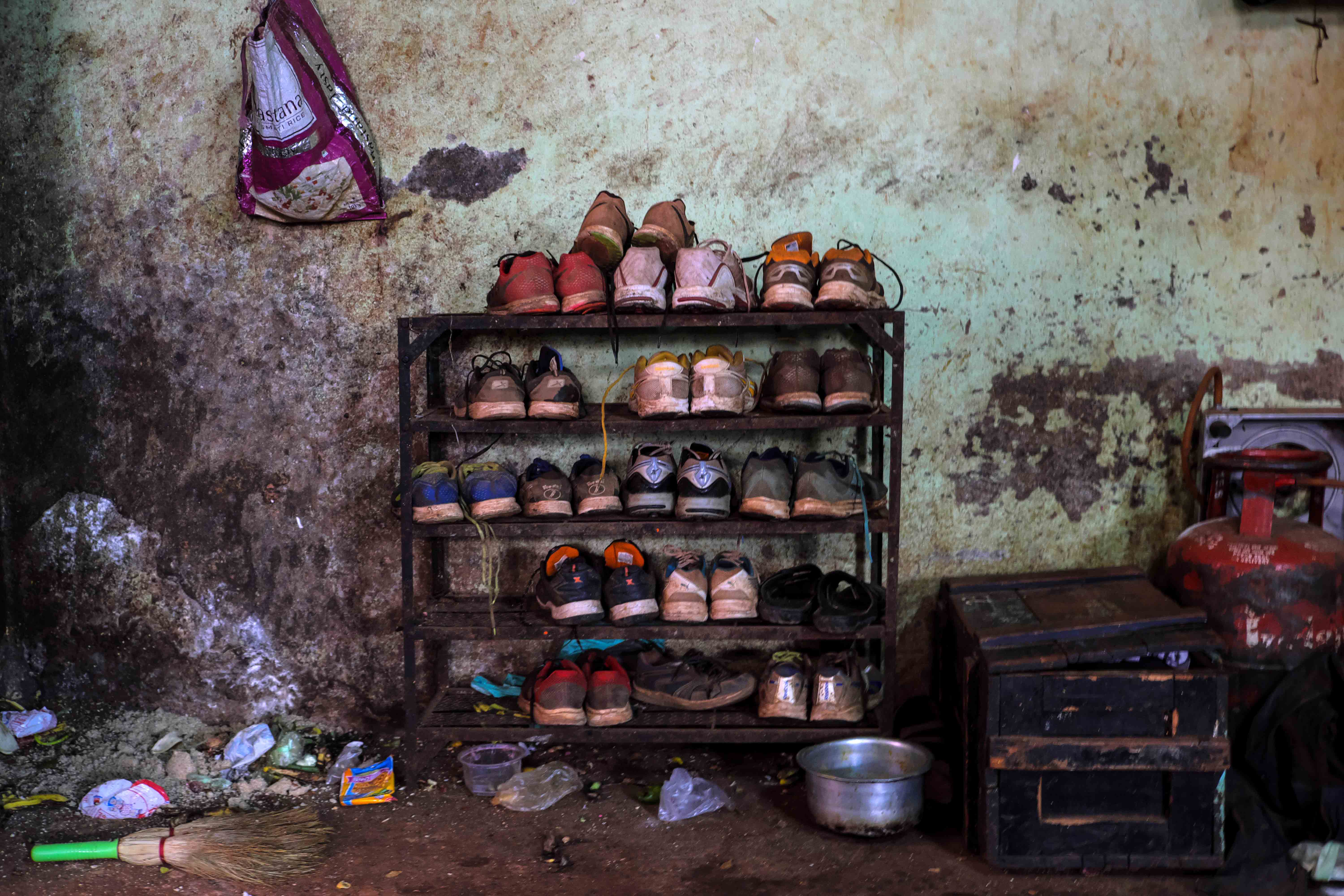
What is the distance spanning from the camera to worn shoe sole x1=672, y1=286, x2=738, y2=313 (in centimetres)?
290

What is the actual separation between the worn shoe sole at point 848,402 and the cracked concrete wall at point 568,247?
1.75 ft

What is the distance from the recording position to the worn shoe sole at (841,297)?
9.61 ft

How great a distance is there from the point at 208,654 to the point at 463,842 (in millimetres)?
1423

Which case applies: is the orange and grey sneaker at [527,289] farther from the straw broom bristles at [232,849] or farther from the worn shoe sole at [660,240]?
the straw broom bristles at [232,849]

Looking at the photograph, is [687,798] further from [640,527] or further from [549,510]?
[549,510]

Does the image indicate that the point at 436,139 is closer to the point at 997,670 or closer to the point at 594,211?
the point at 594,211

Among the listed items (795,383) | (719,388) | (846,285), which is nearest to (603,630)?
(719,388)

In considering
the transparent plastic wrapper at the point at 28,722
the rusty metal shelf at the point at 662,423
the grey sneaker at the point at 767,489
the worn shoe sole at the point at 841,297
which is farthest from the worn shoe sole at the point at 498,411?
the transparent plastic wrapper at the point at 28,722

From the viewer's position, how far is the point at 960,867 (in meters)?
2.66

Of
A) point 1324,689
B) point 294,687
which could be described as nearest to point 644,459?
point 294,687

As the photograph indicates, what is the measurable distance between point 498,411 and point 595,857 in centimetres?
134

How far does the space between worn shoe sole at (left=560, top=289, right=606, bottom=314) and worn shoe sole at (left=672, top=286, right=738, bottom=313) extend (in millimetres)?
218

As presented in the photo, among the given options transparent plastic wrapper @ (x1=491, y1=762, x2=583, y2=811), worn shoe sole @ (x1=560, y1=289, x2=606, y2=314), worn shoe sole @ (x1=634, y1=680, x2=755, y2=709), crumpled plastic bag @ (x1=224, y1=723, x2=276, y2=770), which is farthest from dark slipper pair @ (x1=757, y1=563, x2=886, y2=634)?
crumpled plastic bag @ (x1=224, y1=723, x2=276, y2=770)

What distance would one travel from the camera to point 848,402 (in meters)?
2.96
